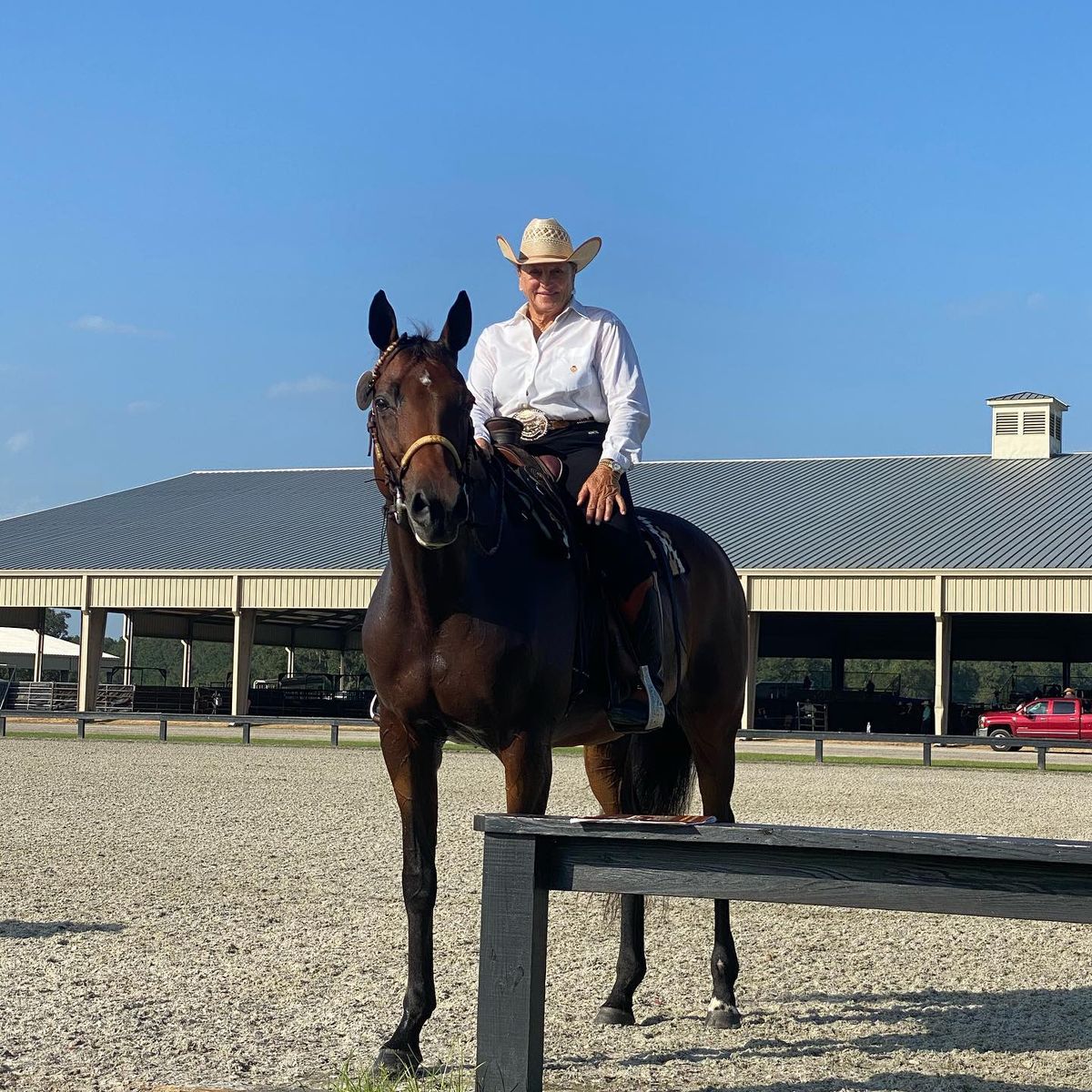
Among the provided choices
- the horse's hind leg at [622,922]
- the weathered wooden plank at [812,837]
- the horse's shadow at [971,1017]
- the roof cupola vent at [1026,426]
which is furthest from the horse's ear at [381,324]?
the roof cupola vent at [1026,426]

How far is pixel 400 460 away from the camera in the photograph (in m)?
4.81

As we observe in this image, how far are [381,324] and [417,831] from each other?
Result: 1954 millimetres

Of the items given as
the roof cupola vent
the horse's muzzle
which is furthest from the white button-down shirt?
the roof cupola vent

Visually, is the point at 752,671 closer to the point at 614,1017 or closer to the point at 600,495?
the point at 614,1017

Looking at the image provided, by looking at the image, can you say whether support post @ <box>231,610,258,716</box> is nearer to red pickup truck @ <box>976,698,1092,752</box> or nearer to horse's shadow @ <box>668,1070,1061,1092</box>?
red pickup truck @ <box>976,698,1092,752</box>

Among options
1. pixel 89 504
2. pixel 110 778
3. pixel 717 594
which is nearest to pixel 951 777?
pixel 110 778

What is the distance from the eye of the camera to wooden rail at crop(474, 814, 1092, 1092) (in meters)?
3.58

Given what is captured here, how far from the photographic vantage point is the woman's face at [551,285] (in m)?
6.16

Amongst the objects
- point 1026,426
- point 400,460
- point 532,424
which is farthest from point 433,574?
point 1026,426

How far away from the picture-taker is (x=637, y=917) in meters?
6.41

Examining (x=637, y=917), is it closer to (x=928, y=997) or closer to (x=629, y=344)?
(x=928, y=997)

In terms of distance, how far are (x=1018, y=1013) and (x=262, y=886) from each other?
5.30 m

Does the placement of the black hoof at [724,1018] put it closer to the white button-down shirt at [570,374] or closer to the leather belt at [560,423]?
the white button-down shirt at [570,374]

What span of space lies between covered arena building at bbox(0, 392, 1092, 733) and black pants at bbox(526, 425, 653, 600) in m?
27.8
